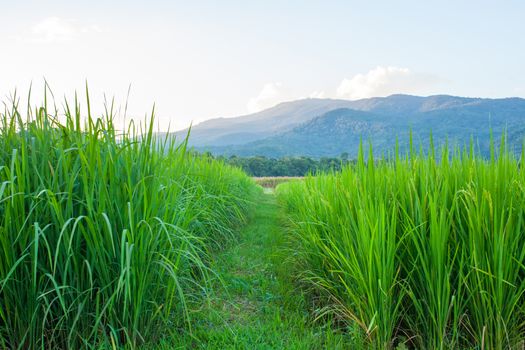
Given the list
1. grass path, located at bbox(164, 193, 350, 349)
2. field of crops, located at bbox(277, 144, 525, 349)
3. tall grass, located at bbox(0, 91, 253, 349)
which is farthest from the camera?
grass path, located at bbox(164, 193, 350, 349)

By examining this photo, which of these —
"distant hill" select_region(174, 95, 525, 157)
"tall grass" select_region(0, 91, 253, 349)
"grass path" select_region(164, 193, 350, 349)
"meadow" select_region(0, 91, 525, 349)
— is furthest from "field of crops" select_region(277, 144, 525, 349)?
"distant hill" select_region(174, 95, 525, 157)

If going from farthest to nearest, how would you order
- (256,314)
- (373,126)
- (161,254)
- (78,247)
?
(373,126)
(256,314)
(161,254)
(78,247)

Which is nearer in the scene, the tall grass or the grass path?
the tall grass

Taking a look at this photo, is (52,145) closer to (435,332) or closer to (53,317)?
(53,317)

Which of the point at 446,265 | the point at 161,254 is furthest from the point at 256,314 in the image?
the point at 446,265

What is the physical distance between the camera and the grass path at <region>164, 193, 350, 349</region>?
226cm

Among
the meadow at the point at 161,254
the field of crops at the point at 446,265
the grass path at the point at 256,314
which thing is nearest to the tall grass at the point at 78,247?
the meadow at the point at 161,254

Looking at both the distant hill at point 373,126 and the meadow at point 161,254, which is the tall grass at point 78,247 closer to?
the meadow at point 161,254

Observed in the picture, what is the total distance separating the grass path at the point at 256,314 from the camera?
2264 millimetres

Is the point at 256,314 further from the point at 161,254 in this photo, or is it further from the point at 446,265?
the point at 446,265

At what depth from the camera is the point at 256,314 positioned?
2840 mm

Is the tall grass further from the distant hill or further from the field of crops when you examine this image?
the distant hill

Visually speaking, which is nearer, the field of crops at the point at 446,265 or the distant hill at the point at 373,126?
the field of crops at the point at 446,265

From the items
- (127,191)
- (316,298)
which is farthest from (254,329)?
(127,191)
